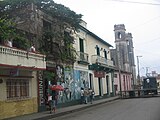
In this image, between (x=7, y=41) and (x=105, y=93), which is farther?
(x=105, y=93)

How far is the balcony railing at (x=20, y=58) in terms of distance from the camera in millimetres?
17109

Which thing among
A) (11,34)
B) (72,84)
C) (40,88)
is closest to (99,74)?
(72,84)

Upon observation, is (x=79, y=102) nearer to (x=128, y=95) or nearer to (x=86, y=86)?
(x=86, y=86)

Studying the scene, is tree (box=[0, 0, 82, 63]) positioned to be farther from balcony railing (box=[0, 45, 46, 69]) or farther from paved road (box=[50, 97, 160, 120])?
paved road (box=[50, 97, 160, 120])

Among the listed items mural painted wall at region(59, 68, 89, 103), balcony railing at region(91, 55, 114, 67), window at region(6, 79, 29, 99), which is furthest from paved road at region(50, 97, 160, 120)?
balcony railing at region(91, 55, 114, 67)

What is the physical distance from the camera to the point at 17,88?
20172 millimetres

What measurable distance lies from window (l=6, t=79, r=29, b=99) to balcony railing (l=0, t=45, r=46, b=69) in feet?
4.67

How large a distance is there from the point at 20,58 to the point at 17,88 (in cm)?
250

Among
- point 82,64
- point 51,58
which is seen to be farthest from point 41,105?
point 82,64

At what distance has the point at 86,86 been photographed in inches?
1332

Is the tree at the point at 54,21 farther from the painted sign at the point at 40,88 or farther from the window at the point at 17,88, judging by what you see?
the window at the point at 17,88

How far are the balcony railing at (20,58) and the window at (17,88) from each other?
142 cm

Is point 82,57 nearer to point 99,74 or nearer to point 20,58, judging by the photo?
point 99,74

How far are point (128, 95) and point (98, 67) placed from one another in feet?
26.4
